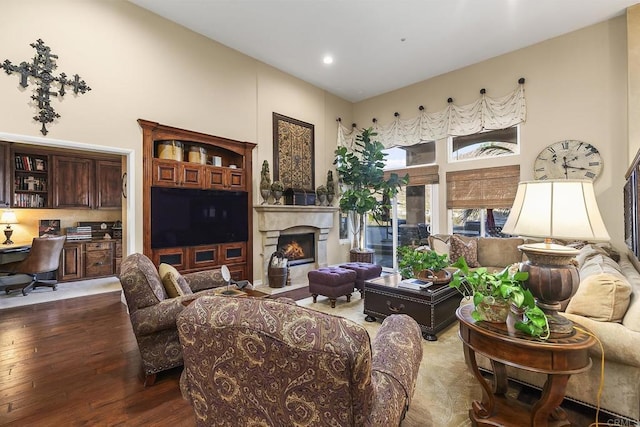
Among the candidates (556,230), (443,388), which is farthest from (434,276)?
(556,230)

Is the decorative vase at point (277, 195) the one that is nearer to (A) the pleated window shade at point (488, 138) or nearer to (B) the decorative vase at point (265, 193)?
(B) the decorative vase at point (265, 193)

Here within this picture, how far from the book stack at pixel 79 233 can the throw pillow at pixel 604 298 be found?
7693mm

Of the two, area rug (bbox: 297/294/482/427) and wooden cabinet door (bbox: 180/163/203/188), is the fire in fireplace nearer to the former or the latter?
wooden cabinet door (bbox: 180/163/203/188)

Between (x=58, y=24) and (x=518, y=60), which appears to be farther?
(x=518, y=60)

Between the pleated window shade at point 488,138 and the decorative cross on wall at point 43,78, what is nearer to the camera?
the decorative cross on wall at point 43,78

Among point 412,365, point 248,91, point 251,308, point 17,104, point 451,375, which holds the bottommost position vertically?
point 451,375

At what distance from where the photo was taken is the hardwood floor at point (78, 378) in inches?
74.1

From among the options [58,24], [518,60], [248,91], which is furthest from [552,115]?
→ [58,24]

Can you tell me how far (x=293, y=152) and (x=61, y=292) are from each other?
4.63m

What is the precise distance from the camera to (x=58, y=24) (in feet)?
11.1

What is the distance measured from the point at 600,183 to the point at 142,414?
577 centimetres

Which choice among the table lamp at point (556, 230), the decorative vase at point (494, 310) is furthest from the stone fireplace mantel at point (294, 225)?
the table lamp at point (556, 230)

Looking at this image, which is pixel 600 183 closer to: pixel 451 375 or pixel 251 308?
pixel 451 375

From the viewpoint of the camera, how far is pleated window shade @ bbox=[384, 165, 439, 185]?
5.76 m
